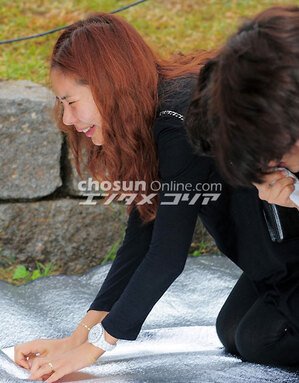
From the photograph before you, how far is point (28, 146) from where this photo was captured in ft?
8.20

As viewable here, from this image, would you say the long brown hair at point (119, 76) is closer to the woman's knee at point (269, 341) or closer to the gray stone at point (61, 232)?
the woman's knee at point (269, 341)

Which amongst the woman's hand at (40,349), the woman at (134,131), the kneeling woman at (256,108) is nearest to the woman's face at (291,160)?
the kneeling woman at (256,108)

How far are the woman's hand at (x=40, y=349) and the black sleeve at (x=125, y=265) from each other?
129mm

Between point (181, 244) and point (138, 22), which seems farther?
point (138, 22)

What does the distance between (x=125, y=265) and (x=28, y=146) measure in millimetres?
994

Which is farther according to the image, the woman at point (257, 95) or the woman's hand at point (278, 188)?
the woman's hand at point (278, 188)

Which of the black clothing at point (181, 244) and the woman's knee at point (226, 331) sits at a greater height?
the black clothing at point (181, 244)

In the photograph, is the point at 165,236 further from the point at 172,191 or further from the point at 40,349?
the point at 40,349

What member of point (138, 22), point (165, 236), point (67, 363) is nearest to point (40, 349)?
point (67, 363)

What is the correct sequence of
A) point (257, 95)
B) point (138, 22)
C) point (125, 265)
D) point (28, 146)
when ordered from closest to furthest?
point (257, 95)
point (125, 265)
point (28, 146)
point (138, 22)

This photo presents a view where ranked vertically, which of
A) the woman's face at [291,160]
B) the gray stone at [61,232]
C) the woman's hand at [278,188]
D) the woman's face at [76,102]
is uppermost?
the woman's face at [76,102]

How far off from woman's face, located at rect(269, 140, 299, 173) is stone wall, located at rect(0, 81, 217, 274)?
1.38 m

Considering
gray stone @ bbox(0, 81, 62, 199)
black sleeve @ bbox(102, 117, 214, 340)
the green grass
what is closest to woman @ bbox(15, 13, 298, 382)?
black sleeve @ bbox(102, 117, 214, 340)

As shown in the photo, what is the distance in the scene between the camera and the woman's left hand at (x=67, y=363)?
4.84 feet
